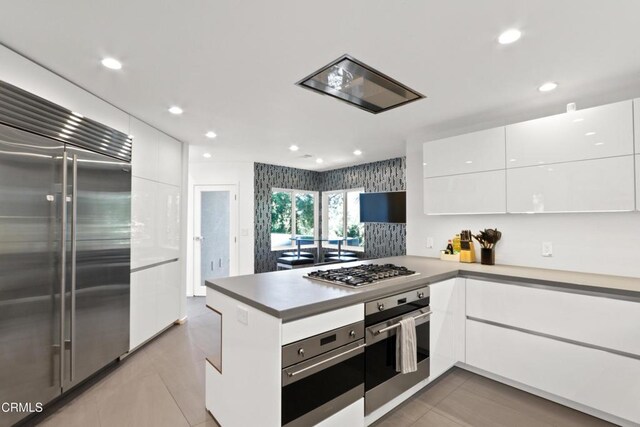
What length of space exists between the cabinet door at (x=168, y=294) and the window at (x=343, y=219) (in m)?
2.96

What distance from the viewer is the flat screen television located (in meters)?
4.71

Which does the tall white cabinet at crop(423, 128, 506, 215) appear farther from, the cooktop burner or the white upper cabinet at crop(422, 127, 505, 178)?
the cooktop burner

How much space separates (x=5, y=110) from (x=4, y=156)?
10.7 inches

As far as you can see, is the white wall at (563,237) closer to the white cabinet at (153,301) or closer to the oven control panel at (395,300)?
the oven control panel at (395,300)

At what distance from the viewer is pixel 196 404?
85.7 inches

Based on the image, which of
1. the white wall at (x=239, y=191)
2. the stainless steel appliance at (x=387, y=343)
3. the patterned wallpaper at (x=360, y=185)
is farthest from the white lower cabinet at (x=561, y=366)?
the white wall at (x=239, y=191)

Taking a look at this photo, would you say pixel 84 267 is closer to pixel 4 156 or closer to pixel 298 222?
pixel 4 156

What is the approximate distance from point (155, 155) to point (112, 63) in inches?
59.3

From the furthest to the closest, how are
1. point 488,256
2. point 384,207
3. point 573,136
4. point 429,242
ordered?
point 384,207 < point 429,242 < point 488,256 < point 573,136

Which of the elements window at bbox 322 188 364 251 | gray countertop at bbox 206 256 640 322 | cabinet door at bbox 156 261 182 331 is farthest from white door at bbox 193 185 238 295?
gray countertop at bbox 206 256 640 322

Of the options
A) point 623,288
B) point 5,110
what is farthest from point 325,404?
point 5,110

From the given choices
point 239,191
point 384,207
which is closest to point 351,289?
point 384,207

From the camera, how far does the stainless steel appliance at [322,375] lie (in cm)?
144

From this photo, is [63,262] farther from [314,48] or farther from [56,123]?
[314,48]
